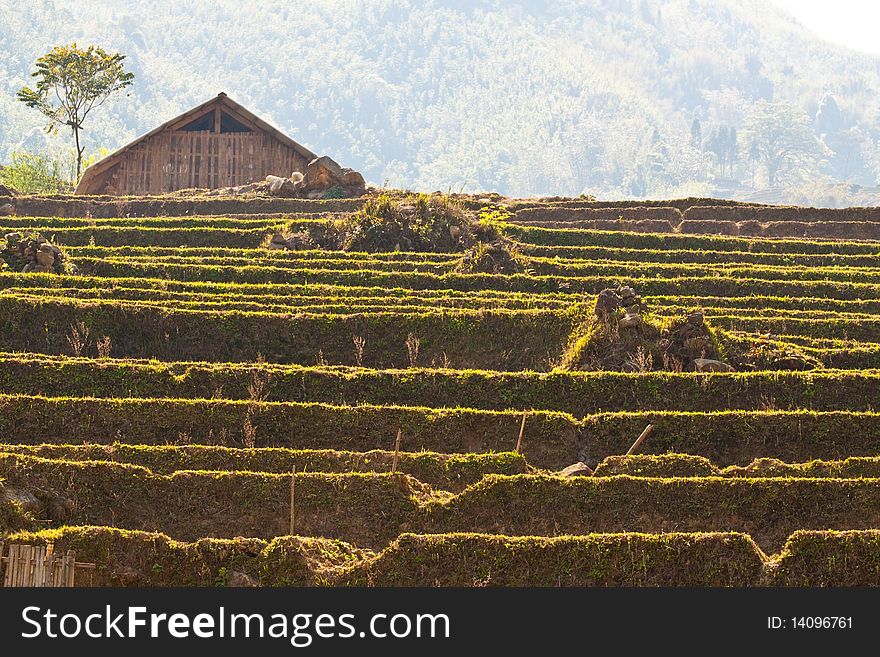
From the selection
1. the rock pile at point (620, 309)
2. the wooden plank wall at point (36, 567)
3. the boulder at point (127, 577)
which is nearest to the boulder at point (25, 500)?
the wooden plank wall at point (36, 567)

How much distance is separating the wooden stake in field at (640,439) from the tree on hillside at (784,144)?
149 m

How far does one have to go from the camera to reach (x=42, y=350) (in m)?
27.5

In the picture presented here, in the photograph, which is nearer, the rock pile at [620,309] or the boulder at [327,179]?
the rock pile at [620,309]

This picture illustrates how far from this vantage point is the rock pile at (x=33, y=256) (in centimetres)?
3144

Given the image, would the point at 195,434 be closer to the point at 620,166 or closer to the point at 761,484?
the point at 761,484

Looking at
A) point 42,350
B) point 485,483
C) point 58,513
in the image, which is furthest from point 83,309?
point 485,483

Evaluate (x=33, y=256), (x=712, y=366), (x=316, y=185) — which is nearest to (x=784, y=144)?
(x=316, y=185)

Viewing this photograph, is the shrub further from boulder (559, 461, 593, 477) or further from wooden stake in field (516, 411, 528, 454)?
boulder (559, 461, 593, 477)

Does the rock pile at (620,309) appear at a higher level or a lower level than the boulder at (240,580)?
higher

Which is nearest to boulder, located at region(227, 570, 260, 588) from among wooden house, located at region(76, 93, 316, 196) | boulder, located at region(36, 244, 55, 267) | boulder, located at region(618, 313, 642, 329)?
boulder, located at region(618, 313, 642, 329)

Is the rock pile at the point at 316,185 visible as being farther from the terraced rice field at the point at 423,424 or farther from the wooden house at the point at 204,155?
the terraced rice field at the point at 423,424

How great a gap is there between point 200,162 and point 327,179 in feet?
18.0

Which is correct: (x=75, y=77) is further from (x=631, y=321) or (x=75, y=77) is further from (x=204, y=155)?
(x=631, y=321)

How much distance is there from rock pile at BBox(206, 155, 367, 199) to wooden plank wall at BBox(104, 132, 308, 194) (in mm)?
2699
